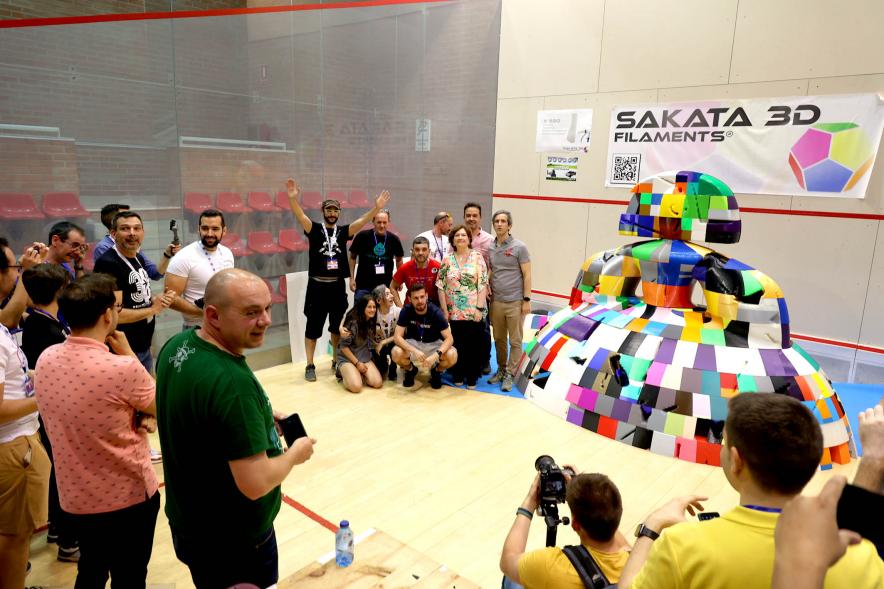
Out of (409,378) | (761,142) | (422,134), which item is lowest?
(409,378)

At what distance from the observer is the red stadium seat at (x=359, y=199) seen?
793cm

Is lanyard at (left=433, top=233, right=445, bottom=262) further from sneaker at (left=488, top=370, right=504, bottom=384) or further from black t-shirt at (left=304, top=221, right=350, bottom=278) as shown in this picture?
sneaker at (left=488, top=370, right=504, bottom=384)

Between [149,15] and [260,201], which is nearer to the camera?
[149,15]

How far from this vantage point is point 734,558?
1.12 meters

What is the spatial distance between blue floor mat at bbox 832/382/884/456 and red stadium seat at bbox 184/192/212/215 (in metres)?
Answer: 6.57

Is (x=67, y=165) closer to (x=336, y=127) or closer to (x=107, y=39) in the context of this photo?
(x=107, y=39)

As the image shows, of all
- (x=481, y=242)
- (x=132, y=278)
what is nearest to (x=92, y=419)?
(x=132, y=278)

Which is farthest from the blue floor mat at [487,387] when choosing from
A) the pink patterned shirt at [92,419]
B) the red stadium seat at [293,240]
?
the pink patterned shirt at [92,419]

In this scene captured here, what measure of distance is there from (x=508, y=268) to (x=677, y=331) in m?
3.17

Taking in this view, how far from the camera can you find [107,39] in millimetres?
5871

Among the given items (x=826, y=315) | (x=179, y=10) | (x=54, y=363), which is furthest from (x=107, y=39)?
(x=826, y=315)

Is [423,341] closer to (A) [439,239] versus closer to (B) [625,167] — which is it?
(A) [439,239]

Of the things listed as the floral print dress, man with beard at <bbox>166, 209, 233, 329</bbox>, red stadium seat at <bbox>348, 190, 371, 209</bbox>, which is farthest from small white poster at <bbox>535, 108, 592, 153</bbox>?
man with beard at <bbox>166, 209, 233, 329</bbox>

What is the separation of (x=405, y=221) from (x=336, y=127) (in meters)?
1.83
